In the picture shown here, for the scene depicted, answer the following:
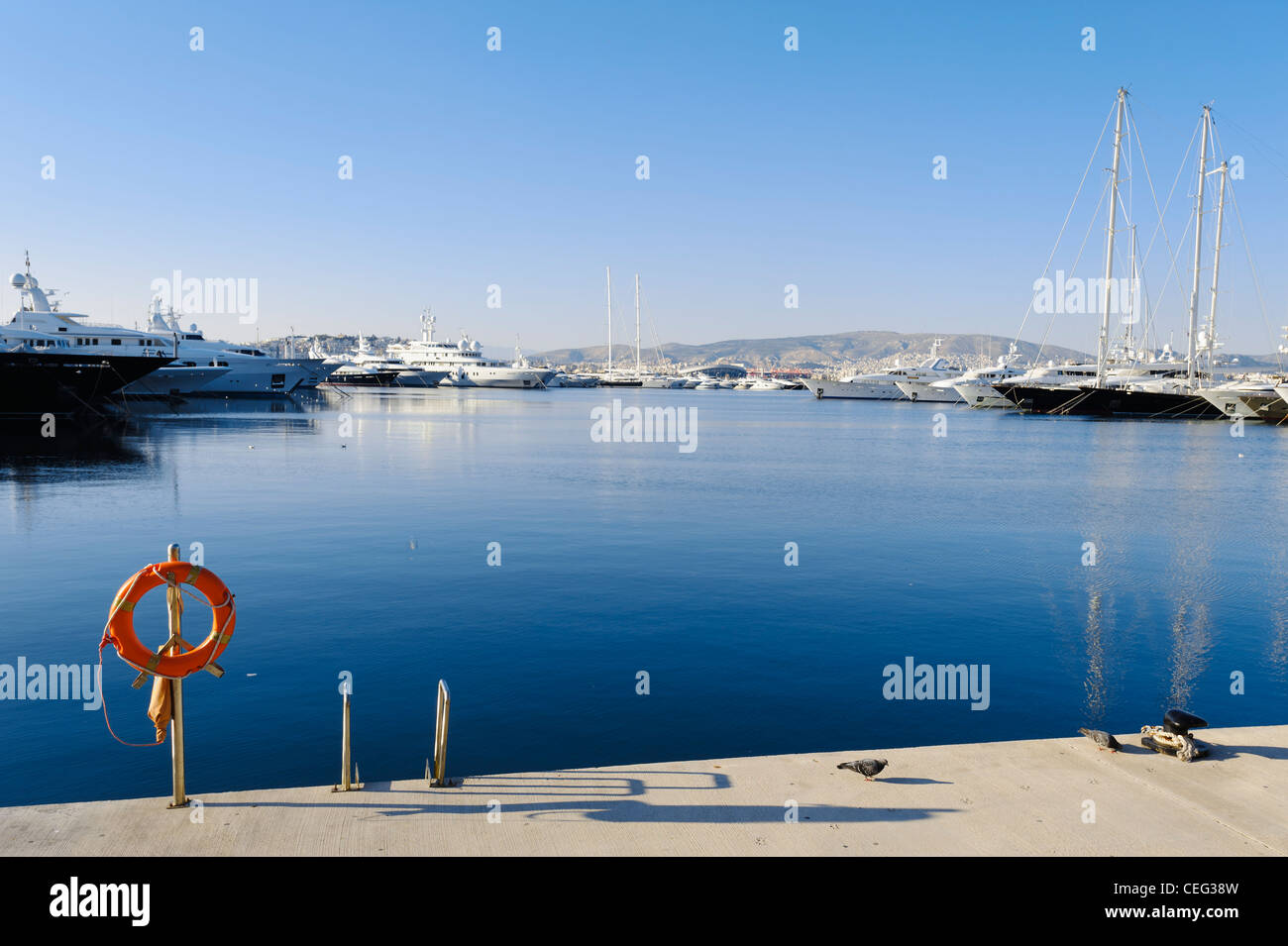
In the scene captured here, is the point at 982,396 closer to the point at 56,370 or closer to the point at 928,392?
the point at 928,392

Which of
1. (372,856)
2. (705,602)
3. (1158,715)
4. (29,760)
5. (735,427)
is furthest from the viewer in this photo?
(735,427)

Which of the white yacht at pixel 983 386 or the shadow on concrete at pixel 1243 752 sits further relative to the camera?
the white yacht at pixel 983 386

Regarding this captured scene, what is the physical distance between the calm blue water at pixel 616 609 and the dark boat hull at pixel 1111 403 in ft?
217

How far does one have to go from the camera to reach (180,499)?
1151 inches

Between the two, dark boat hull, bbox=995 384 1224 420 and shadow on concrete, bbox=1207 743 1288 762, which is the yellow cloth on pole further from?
dark boat hull, bbox=995 384 1224 420

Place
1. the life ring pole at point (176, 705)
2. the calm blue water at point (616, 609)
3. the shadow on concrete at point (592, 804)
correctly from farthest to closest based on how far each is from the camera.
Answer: the calm blue water at point (616, 609), the life ring pole at point (176, 705), the shadow on concrete at point (592, 804)

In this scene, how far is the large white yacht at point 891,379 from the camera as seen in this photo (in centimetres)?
16375

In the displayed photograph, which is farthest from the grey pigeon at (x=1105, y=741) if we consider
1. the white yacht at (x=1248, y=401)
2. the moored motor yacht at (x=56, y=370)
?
the white yacht at (x=1248, y=401)

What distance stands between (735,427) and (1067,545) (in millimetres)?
61456

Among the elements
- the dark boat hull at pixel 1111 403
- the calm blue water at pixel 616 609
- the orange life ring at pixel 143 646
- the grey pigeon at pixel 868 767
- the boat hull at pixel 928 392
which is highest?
the boat hull at pixel 928 392

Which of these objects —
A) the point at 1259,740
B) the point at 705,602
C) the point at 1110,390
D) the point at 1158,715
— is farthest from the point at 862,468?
the point at 1110,390

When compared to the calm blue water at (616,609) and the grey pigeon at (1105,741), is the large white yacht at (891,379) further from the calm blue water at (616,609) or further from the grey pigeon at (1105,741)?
the grey pigeon at (1105,741)

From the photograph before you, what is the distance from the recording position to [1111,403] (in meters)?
101
